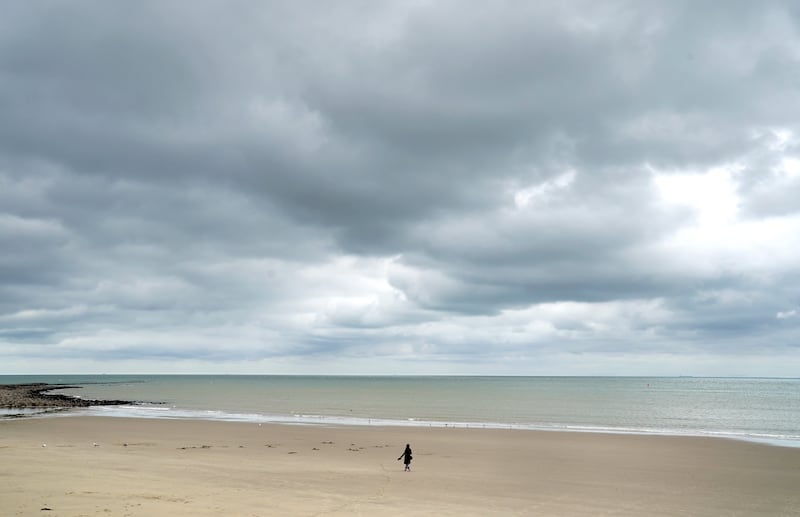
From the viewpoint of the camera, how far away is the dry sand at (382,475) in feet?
66.8

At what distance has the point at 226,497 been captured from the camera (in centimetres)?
2094

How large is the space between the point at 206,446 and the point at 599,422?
4619cm

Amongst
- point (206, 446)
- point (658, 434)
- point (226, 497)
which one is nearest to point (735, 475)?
point (658, 434)

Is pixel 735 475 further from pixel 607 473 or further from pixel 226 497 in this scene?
pixel 226 497

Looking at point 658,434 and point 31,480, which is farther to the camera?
point 658,434

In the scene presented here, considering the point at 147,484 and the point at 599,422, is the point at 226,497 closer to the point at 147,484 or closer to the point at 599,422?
the point at 147,484

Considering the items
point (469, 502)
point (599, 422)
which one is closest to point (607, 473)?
point (469, 502)

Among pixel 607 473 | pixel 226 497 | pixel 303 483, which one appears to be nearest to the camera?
pixel 226 497

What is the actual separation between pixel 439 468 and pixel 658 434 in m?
30.6

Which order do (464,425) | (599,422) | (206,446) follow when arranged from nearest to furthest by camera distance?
(206,446) → (464,425) → (599,422)

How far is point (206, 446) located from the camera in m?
38.7

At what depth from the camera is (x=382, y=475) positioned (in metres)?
28.4

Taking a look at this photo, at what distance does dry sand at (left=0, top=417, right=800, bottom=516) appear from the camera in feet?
66.8

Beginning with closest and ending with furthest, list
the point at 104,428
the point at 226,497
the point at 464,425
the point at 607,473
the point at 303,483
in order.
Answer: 1. the point at 226,497
2. the point at 303,483
3. the point at 607,473
4. the point at 104,428
5. the point at 464,425
